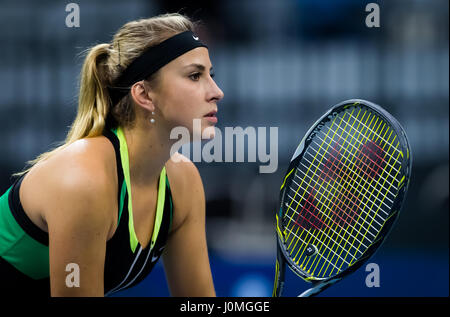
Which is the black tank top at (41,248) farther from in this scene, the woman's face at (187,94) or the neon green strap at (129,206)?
the woman's face at (187,94)

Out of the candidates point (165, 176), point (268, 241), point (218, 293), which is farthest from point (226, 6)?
point (165, 176)

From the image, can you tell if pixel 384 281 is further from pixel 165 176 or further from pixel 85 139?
pixel 85 139

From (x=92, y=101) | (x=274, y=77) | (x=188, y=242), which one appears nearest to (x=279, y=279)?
(x=188, y=242)

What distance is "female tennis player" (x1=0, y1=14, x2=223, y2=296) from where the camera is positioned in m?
1.93

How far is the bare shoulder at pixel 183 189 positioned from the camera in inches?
91.6

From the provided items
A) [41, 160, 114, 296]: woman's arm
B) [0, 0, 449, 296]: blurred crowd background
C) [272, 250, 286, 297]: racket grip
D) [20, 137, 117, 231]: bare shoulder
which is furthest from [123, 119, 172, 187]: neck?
[0, 0, 449, 296]: blurred crowd background

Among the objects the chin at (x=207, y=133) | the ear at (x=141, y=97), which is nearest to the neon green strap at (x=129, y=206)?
the ear at (x=141, y=97)

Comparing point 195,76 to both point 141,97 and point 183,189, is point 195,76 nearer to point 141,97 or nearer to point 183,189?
point 141,97

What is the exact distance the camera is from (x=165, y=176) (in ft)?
7.52

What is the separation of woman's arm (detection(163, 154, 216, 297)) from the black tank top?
14 centimetres

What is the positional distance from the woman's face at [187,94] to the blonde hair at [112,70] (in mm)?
56

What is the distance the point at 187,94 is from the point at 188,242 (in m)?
0.52

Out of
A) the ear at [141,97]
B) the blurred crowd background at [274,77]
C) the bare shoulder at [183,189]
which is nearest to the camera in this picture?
the ear at [141,97]

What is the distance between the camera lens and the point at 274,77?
19.0 ft
